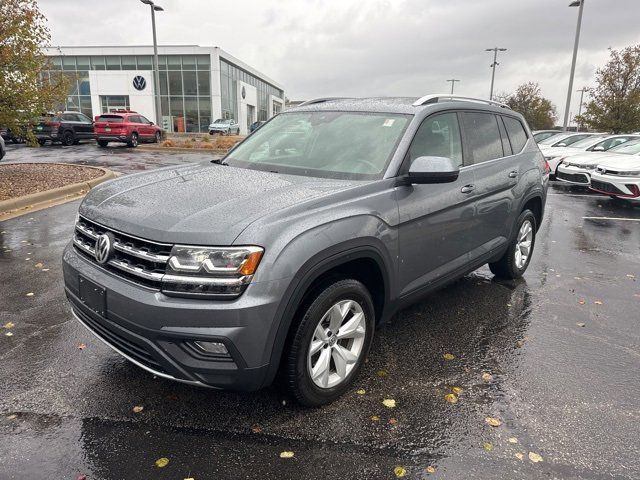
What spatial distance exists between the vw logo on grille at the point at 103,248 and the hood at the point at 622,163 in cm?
1103

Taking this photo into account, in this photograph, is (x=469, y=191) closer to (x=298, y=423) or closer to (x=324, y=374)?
(x=324, y=374)

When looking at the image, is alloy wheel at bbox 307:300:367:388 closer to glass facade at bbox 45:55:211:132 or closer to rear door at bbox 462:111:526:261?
rear door at bbox 462:111:526:261

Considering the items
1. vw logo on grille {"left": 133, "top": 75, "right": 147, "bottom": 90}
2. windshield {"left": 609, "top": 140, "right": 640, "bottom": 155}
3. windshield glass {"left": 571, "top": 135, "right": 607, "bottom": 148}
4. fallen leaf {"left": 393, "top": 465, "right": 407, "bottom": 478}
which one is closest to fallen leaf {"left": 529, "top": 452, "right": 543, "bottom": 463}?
fallen leaf {"left": 393, "top": 465, "right": 407, "bottom": 478}

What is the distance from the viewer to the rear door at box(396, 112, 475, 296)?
3348 millimetres

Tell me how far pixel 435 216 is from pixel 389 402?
1.37 m

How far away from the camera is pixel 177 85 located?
44188mm

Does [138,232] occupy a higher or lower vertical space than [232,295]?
higher

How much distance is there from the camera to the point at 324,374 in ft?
9.59

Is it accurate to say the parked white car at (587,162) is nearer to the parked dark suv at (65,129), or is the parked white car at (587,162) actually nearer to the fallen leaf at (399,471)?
the fallen leaf at (399,471)

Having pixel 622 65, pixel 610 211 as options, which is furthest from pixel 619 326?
pixel 622 65

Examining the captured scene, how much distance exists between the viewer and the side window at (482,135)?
14.1 ft

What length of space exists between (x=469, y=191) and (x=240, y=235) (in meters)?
2.30

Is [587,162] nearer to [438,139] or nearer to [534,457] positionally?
[438,139]

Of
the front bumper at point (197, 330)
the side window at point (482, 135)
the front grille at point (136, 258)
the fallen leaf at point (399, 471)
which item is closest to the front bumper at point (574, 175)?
the side window at point (482, 135)
